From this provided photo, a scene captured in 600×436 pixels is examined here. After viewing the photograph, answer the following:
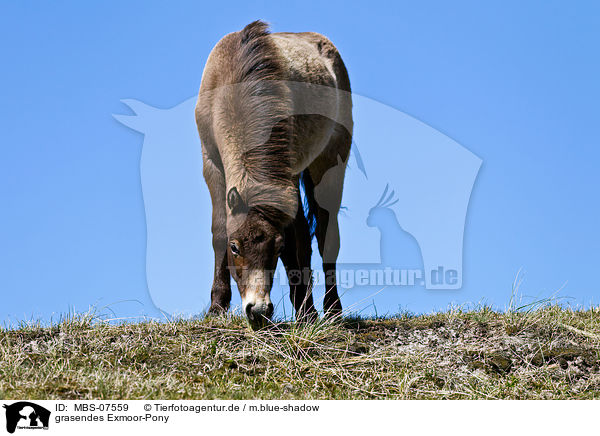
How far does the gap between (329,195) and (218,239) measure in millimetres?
1787

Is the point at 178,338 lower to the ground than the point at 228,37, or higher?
lower

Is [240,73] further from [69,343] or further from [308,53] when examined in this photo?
[69,343]

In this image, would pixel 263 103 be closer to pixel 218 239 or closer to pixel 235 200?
pixel 235 200

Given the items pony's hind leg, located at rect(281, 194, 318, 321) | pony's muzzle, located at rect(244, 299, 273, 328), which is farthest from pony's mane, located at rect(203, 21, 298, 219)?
pony's hind leg, located at rect(281, 194, 318, 321)

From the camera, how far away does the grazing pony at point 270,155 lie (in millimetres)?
5328

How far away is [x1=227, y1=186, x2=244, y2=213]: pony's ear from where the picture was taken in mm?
5406

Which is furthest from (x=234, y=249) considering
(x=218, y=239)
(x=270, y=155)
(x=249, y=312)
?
(x=218, y=239)

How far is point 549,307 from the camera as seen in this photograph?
676 cm

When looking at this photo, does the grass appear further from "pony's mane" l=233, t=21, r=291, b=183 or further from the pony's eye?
"pony's mane" l=233, t=21, r=291, b=183

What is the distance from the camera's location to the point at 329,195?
764 cm

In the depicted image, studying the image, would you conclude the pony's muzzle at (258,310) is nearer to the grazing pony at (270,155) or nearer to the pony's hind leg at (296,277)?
the grazing pony at (270,155)

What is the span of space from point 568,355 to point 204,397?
3.08m
